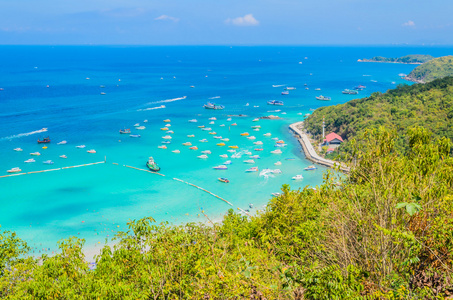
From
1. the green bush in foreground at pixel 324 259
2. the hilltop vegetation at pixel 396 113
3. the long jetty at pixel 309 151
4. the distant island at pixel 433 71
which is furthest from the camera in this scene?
the distant island at pixel 433 71

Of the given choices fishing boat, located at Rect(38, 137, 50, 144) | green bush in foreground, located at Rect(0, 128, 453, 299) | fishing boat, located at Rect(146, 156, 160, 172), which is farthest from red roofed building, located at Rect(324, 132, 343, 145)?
fishing boat, located at Rect(38, 137, 50, 144)

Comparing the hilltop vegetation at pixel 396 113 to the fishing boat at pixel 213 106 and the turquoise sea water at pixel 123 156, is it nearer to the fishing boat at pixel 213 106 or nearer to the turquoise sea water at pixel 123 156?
the turquoise sea water at pixel 123 156

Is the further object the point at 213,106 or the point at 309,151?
the point at 213,106

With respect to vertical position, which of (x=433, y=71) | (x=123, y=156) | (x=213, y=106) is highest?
(x=433, y=71)

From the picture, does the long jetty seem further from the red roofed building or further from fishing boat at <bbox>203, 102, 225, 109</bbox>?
fishing boat at <bbox>203, 102, 225, 109</bbox>

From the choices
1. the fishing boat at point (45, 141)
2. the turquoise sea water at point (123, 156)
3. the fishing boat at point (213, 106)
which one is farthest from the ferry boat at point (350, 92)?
the fishing boat at point (45, 141)

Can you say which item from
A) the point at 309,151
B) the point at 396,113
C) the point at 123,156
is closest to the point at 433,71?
the point at 396,113

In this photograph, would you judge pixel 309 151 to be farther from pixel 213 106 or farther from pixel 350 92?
pixel 350 92
